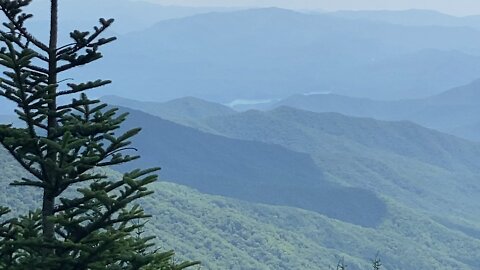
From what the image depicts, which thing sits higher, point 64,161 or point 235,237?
point 64,161

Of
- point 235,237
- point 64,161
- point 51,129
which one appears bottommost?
point 235,237

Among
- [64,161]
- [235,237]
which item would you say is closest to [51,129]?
[64,161]

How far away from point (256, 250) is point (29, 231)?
15776cm

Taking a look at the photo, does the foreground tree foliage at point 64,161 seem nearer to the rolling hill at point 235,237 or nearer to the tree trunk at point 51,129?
the tree trunk at point 51,129

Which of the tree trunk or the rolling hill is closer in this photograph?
the tree trunk

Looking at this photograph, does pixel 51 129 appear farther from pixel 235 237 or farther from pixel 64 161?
pixel 235 237

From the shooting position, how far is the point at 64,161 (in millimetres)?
11875

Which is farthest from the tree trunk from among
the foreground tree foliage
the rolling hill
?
the rolling hill

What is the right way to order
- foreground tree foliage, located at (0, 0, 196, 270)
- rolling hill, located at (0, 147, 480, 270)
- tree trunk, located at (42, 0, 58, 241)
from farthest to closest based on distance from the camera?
1. rolling hill, located at (0, 147, 480, 270)
2. tree trunk, located at (42, 0, 58, 241)
3. foreground tree foliage, located at (0, 0, 196, 270)

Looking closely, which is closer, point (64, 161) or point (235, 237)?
point (64, 161)

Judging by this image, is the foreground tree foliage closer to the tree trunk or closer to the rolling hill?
the tree trunk

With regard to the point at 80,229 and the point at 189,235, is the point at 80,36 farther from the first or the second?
the point at 189,235

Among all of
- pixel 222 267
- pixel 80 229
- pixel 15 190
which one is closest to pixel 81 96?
pixel 80 229

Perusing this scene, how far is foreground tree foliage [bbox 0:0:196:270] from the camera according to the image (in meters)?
11.5
